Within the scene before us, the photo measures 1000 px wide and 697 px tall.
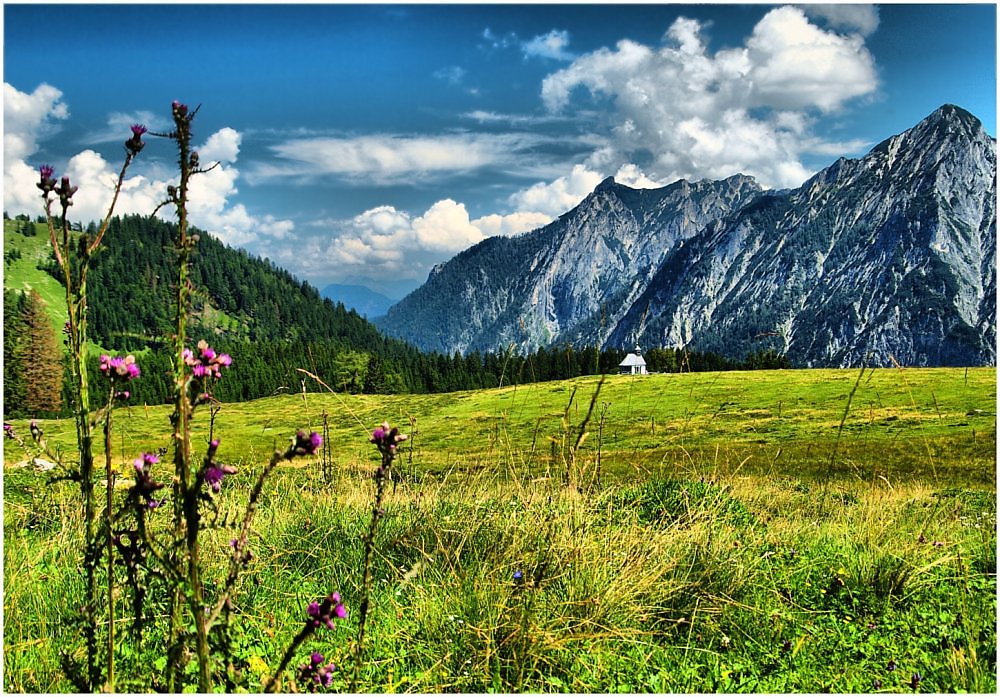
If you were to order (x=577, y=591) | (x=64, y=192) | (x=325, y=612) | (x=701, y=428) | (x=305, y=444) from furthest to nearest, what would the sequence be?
(x=701, y=428) < (x=577, y=591) < (x=64, y=192) < (x=325, y=612) < (x=305, y=444)

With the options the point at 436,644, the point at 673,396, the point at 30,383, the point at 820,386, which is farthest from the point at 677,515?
the point at 30,383

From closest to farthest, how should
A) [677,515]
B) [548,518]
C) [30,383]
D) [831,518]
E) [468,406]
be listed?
[548,518] → [677,515] → [831,518] → [468,406] → [30,383]

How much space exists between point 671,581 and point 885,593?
164 centimetres

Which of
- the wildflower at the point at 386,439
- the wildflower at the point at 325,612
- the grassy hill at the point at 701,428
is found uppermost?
the wildflower at the point at 386,439

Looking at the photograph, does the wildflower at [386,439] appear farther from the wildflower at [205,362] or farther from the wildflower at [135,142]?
the wildflower at [135,142]

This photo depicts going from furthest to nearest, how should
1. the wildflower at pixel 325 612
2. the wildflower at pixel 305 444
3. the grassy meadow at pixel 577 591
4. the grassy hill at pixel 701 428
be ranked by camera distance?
the grassy hill at pixel 701 428
the grassy meadow at pixel 577 591
the wildflower at pixel 325 612
the wildflower at pixel 305 444

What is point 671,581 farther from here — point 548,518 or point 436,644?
point 436,644

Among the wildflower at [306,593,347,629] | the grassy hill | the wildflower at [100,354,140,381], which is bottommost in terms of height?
the grassy hill

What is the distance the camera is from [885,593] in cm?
485

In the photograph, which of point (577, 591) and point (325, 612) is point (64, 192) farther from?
point (577, 591)

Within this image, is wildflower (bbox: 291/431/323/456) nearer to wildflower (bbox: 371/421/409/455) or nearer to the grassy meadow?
wildflower (bbox: 371/421/409/455)

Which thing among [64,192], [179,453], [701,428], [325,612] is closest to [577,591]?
[325,612]

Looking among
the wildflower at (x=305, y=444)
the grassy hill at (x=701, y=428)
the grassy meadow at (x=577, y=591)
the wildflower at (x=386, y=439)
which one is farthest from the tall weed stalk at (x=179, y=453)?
the grassy hill at (x=701, y=428)

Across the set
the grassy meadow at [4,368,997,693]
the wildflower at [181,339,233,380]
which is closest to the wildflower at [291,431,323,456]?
the wildflower at [181,339,233,380]
